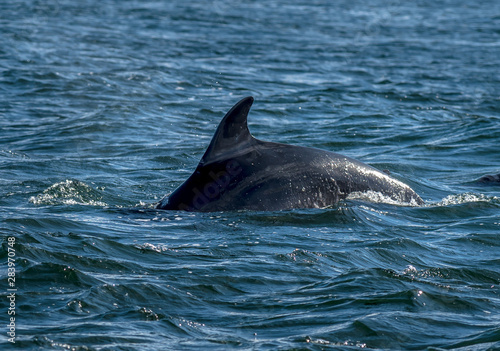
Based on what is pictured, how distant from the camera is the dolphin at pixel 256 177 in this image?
31.2 feet

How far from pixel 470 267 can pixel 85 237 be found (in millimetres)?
3912

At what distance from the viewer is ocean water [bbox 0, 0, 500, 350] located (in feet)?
22.0

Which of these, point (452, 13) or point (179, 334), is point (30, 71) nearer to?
point (179, 334)

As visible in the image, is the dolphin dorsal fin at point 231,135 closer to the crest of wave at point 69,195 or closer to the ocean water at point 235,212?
the ocean water at point 235,212

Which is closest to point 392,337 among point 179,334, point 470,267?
point 179,334

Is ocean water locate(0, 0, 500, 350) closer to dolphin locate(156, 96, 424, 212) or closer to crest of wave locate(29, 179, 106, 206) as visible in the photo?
crest of wave locate(29, 179, 106, 206)

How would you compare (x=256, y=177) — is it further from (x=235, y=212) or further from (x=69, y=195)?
(x=69, y=195)

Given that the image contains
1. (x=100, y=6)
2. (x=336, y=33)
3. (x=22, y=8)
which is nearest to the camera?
(x=336, y=33)

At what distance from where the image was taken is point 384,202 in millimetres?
10727

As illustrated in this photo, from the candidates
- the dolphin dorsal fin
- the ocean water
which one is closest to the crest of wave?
the ocean water

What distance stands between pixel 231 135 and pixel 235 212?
893 mm

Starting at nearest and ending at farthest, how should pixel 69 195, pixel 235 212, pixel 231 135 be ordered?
pixel 231 135 → pixel 235 212 → pixel 69 195

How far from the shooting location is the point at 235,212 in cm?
971

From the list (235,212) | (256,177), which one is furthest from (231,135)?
(235,212)
